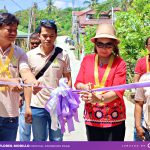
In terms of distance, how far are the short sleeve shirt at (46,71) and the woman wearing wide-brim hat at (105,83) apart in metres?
0.47

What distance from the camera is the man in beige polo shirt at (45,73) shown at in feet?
11.8

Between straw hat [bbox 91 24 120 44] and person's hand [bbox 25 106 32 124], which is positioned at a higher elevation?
straw hat [bbox 91 24 120 44]

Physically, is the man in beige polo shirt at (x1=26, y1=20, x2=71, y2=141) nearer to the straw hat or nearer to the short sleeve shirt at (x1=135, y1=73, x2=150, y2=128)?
the straw hat

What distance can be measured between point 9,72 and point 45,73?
70 centimetres

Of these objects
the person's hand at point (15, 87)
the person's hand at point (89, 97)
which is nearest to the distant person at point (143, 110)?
the person's hand at point (89, 97)

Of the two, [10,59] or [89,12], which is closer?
[10,59]

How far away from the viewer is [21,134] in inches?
186

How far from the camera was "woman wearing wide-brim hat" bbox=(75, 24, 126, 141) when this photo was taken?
3076 millimetres

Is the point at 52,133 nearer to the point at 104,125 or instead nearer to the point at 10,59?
the point at 104,125

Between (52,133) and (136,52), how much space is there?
601 centimetres

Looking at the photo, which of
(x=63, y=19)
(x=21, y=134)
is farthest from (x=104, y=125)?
(x=63, y=19)

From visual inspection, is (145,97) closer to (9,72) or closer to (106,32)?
(106,32)

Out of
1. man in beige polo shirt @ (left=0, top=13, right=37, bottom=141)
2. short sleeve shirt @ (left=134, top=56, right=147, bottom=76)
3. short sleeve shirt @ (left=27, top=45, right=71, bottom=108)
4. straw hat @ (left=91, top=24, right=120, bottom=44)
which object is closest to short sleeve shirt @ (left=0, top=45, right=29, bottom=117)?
man in beige polo shirt @ (left=0, top=13, right=37, bottom=141)

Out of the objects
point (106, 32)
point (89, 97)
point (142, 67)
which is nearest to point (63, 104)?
point (89, 97)
